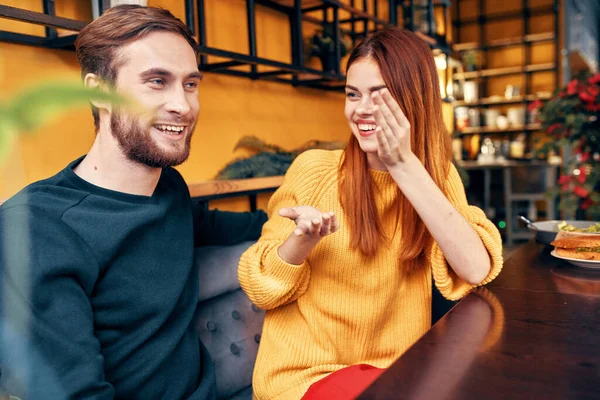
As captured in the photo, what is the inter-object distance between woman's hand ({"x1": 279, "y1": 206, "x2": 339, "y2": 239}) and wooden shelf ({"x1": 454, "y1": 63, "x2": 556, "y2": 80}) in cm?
703

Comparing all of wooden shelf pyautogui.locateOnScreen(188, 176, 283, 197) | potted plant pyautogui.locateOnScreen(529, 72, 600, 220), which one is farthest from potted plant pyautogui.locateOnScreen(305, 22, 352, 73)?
potted plant pyautogui.locateOnScreen(529, 72, 600, 220)

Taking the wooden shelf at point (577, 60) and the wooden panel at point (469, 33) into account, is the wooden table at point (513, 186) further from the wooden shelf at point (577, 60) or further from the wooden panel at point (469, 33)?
the wooden panel at point (469, 33)

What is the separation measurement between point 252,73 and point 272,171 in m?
0.57

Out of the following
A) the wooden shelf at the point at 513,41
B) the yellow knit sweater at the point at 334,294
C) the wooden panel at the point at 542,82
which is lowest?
the yellow knit sweater at the point at 334,294

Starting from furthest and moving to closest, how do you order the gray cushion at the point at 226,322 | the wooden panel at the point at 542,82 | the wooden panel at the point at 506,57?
the wooden panel at the point at 506,57, the wooden panel at the point at 542,82, the gray cushion at the point at 226,322

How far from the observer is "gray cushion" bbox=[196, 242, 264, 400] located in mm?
1444

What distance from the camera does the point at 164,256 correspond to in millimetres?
1155

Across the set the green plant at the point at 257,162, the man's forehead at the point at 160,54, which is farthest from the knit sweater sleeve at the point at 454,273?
the green plant at the point at 257,162

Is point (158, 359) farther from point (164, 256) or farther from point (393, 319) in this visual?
point (393, 319)

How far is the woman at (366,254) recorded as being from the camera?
3.93 ft

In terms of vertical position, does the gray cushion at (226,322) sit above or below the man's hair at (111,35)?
below

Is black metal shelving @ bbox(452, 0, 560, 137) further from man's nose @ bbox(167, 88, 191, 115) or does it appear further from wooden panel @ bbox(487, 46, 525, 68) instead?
man's nose @ bbox(167, 88, 191, 115)

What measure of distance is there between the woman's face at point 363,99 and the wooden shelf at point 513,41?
6976mm

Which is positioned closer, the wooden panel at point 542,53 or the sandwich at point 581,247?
the sandwich at point 581,247
